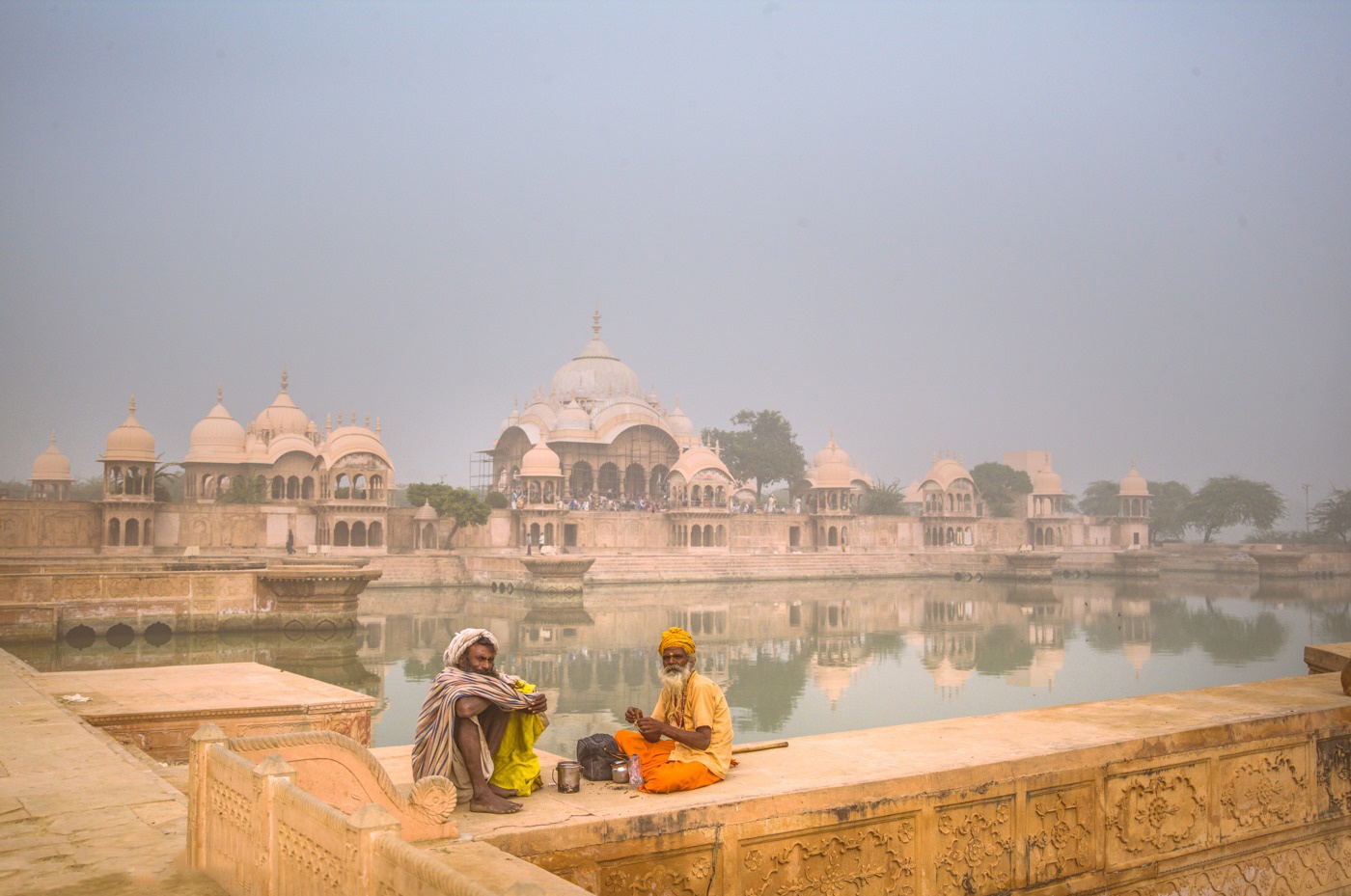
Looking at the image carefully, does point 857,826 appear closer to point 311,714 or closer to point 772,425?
point 311,714

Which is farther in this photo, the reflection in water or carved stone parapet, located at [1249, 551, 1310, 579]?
carved stone parapet, located at [1249, 551, 1310, 579]

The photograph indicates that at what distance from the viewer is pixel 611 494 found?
4084 centimetres

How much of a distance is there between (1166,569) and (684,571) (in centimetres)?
2042

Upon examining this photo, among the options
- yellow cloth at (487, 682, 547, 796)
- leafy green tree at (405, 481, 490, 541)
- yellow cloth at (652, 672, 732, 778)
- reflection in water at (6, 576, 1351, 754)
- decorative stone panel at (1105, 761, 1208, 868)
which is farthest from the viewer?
leafy green tree at (405, 481, 490, 541)

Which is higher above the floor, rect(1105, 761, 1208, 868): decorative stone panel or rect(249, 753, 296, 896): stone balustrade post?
rect(249, 753, 296, 896): stone balustrade post

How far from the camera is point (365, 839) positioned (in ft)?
9.37

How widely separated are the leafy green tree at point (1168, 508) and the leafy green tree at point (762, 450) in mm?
18388

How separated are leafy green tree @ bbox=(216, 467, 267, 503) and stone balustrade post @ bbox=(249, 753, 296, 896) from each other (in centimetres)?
2971

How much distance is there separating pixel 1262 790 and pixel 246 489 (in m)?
30.3

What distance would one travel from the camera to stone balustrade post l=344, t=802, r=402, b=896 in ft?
9.32

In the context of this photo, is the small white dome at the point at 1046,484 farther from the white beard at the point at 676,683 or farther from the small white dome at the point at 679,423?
the white beard at the point at 676,683

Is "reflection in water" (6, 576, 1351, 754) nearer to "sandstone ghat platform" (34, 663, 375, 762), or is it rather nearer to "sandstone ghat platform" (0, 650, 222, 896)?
"sandstone ghat platform" (34, 663, 375, 762)

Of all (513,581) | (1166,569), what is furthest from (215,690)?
(1166,569)

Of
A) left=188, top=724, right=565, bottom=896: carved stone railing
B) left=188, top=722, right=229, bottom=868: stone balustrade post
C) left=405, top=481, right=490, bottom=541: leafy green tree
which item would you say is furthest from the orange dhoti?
left=405, top=481, right=490, bottom=541: leafy green tree
